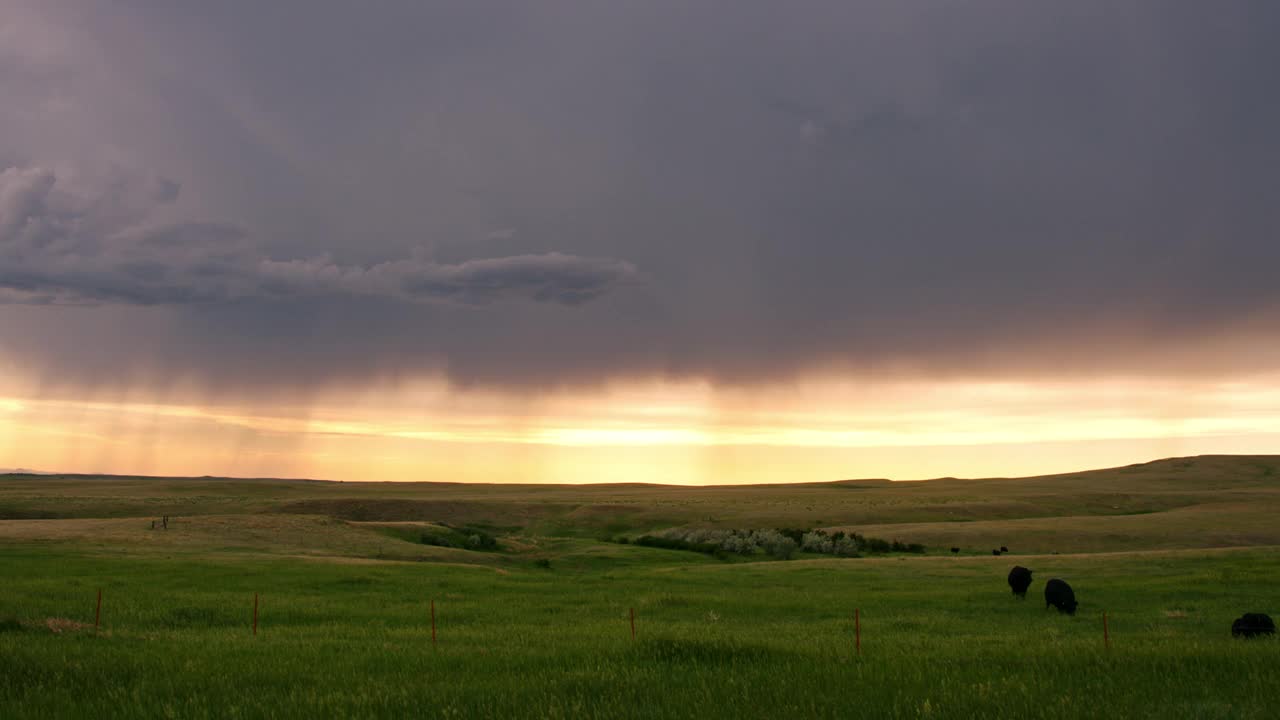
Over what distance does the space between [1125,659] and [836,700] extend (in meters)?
6.02

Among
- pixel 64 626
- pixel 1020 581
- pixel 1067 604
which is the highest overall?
pixel 64 626

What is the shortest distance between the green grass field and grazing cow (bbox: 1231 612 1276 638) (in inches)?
29.4

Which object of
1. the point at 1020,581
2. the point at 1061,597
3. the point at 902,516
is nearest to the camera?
the point at 1061,597

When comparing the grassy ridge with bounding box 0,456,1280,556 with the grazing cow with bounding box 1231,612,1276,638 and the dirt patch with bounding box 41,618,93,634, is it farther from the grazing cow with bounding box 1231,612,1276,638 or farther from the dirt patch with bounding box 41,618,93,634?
the grazing cow with bounding box 1231,612,1276,638

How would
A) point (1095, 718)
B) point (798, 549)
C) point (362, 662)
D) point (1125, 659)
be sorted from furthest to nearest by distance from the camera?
1. point (798, 549)
2. point (362, 662)
3. point (1125, 659)
4. point (1095, 718)

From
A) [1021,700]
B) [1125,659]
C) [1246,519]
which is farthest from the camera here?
[1246,519]

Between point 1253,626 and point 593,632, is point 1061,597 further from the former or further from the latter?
point 593,632

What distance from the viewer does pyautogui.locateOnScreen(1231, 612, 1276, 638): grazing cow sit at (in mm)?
19547

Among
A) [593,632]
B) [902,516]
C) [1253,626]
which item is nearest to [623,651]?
[593,632]

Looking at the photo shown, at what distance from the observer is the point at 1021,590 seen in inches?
1268

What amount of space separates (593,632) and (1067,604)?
16.0 meters

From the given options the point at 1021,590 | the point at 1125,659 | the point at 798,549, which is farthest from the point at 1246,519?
the point at 1125,659

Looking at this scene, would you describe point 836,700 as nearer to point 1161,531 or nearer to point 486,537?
point 486,537

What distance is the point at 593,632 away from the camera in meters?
20.7
